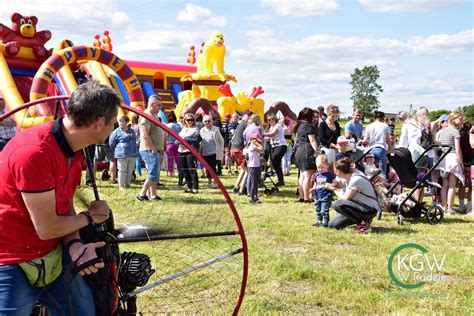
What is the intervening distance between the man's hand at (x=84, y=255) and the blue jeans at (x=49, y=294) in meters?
0.08

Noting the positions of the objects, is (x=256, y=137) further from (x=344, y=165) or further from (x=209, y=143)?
(x=344, y=165)

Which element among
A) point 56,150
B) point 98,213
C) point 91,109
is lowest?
point 98,213

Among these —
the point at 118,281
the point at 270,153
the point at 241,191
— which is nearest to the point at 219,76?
the point at 270,153

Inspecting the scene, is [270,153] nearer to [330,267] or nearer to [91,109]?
[330,267]

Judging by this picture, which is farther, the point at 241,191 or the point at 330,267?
the point at 241,191

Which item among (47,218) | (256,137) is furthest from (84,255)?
(256,137)

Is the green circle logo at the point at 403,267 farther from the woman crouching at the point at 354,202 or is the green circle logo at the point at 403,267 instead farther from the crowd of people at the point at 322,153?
the crowd of people at the point at 322,153

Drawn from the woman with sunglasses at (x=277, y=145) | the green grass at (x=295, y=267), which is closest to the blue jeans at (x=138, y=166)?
the woman with sunglasses at (x=277, y=145)

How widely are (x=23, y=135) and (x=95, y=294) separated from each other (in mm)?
861

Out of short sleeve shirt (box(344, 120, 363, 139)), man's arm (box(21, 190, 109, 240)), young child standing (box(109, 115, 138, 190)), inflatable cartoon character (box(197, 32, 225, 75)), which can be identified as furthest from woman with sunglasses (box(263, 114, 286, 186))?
inflatable cartoon character (box(197, 32, 225, 75))

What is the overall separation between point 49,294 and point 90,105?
954 mm

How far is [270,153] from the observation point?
11609 mm

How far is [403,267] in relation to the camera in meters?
5.04

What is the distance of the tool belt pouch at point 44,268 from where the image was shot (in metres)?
2.27
